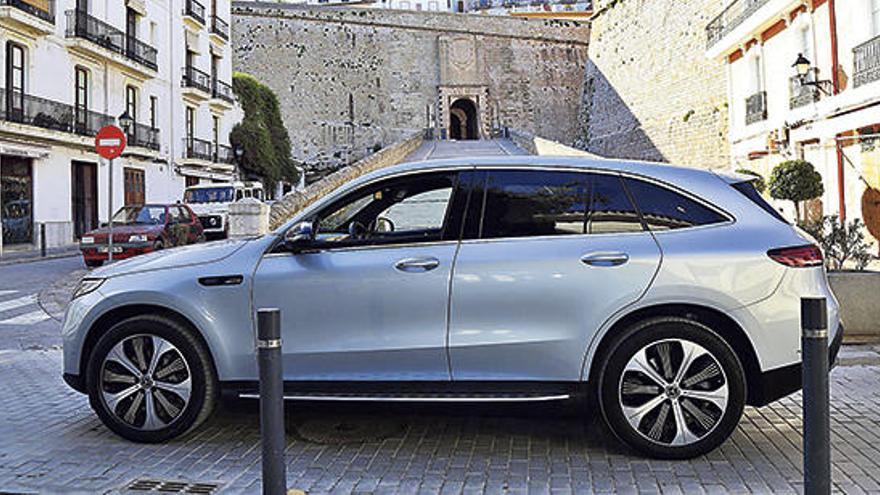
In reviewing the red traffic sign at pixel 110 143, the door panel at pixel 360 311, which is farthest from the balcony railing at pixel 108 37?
the door panel at pixel 360 311

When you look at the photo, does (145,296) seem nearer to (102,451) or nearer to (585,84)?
(102,451)

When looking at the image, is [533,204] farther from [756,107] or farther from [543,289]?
[756,107]

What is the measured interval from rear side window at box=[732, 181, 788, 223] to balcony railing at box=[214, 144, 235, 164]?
1374 inches

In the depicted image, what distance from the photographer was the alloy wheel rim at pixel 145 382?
4434 mm

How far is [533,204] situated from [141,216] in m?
14.2

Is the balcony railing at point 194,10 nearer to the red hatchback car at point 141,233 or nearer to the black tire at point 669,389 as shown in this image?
the red hatchback car at point 141,233

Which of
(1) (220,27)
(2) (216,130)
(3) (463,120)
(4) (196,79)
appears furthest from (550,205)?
(3) (463,120)

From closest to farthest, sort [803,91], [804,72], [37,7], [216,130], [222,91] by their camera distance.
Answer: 1. [804,72]
2. [803,91]
3. [37,7]
4. [222,91]
5. [216,130]

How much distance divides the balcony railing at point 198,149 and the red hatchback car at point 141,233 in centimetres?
1769

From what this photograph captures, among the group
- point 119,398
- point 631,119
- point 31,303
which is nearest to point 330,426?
point 119,398

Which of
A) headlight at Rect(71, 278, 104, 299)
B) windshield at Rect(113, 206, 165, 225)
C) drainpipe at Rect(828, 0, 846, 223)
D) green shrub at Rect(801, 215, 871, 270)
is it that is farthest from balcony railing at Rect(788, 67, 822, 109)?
headlight at Rect(71, 278, 104, 299)

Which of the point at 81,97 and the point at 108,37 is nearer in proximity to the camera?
the point at 81,97

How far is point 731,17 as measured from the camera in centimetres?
2588

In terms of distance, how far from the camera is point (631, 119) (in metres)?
40.4
